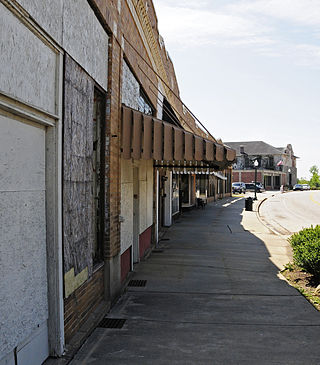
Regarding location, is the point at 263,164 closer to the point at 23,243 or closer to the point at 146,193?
the point at 146,193

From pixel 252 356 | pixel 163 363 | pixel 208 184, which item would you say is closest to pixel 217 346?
pixel 252 356

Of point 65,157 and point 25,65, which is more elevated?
point 25,65

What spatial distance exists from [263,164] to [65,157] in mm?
77939

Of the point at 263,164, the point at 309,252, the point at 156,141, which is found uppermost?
the point at 263,164

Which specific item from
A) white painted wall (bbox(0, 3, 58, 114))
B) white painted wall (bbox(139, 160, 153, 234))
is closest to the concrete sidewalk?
white painted wall (bbox(139, 160, 153, 234))

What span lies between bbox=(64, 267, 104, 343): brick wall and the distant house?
229 feet

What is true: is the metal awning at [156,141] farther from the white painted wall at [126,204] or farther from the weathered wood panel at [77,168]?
the weathered wood panel at [77,168]

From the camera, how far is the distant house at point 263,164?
245 feet

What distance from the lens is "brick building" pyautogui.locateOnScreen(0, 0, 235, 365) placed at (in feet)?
11.3

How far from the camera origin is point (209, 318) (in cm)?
606

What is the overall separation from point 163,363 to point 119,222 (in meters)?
3.09

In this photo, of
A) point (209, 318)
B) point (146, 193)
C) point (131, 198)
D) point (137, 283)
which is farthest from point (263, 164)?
point (209, 318)

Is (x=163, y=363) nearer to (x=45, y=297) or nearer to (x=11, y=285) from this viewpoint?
(x=45, y=297)

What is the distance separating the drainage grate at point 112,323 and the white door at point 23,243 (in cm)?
157
